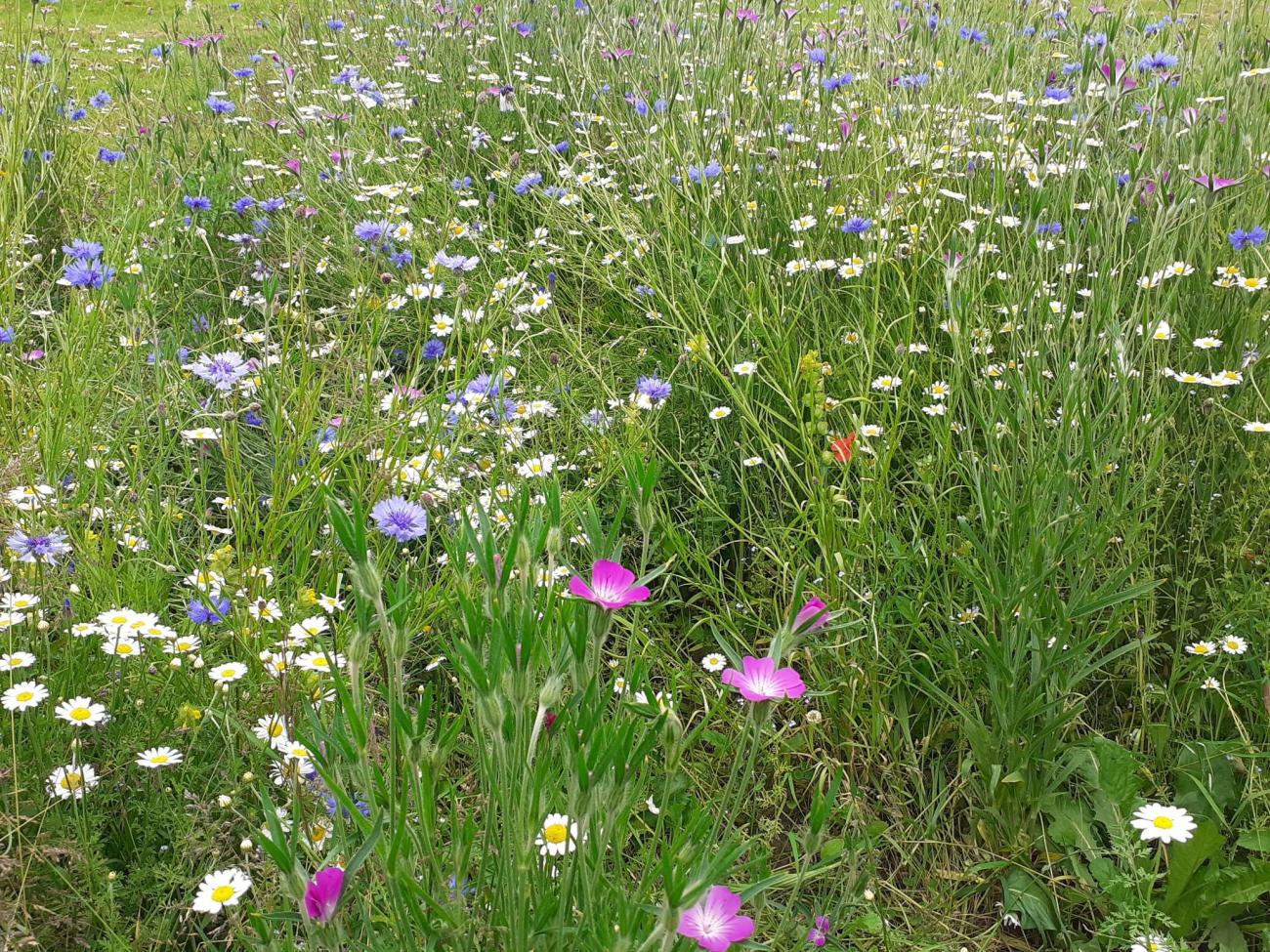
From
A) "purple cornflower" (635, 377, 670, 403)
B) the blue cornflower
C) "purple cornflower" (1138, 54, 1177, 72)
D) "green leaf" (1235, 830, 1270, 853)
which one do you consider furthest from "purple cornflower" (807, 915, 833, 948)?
"purple cornflower" (1138, 54, 1177, 72)

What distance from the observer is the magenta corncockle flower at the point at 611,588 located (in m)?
0.86

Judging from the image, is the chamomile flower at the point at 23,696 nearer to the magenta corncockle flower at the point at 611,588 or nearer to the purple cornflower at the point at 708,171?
the magenta corncockle flower at the point at 611,588

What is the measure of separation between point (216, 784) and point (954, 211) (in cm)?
212

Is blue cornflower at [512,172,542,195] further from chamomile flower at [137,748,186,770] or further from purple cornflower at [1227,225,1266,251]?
chamomile flower at [137,748,186,770]

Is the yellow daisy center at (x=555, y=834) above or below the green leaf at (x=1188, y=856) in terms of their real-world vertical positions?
above

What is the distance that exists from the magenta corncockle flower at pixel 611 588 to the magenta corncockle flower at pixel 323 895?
0.30m

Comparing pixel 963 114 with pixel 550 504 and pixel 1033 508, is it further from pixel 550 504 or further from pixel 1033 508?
pixel 550 504

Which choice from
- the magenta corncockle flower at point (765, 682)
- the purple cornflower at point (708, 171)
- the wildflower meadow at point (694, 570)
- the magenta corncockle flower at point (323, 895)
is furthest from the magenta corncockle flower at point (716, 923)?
the purple cornflower at point (708, 171)

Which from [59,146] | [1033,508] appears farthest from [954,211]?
[59,146]

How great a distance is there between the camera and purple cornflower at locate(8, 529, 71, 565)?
1527mm

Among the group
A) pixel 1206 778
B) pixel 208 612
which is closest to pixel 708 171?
pixel 208 612

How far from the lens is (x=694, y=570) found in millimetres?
1959

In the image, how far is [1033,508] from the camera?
1442 millimetres

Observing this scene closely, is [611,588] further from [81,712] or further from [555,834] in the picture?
[81,712]
